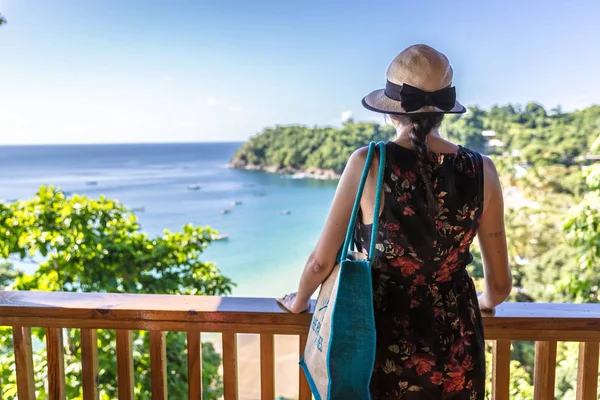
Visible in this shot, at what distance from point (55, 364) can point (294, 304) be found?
651mm

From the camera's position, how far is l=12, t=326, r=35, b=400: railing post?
4.29 feet

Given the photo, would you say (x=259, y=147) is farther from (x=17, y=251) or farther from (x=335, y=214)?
(x=335, y=214)

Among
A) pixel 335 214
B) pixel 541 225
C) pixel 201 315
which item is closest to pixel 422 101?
pixel 335 214

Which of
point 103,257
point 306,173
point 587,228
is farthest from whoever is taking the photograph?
point 306,173

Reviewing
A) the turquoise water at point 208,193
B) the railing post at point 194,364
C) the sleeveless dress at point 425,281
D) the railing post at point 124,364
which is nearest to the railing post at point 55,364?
the railing post at point 124,364

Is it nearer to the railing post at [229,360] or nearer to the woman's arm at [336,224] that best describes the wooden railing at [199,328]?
the railing post at [229,360]

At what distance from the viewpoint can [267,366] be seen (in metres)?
1.25

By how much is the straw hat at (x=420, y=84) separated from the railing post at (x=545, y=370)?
62 cm

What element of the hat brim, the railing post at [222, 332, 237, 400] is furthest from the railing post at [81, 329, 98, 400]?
the hat brim

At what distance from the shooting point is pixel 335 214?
3.13 feet

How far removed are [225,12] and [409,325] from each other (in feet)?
70.3

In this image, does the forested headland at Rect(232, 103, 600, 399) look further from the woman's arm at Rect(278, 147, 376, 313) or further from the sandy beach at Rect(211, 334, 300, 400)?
the woman's arm at Rect(278, 147, 376, 313)

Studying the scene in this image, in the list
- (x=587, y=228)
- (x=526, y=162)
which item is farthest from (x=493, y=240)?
(x=526, y=162)

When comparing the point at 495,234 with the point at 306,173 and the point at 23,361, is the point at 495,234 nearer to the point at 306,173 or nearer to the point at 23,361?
the point at 23,361
